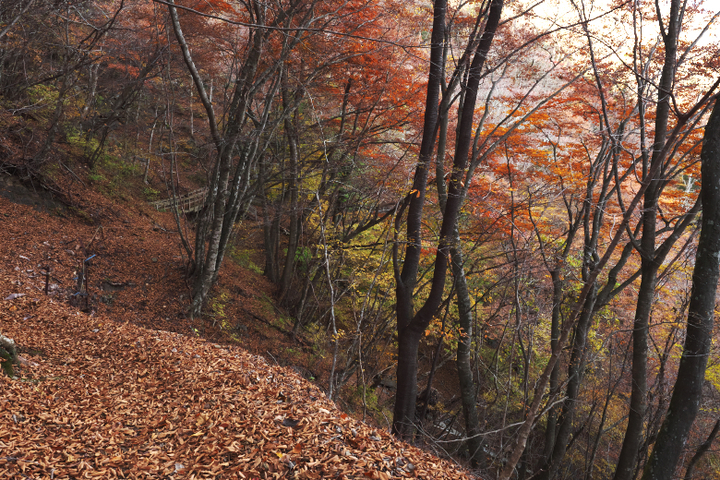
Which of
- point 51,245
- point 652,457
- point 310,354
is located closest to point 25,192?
point 51,245

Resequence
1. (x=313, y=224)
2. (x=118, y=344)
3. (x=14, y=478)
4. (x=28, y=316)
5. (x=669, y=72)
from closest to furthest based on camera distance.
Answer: (x=14, y=478) → (x=118, y=344) → (x=28, y=316) → (x=669, y=72) → (x=313, y=224)

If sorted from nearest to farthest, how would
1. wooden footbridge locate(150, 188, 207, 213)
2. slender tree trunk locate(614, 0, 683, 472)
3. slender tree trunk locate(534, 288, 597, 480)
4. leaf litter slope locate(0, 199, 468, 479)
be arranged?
1. leaf litter slope locate(0, 199, 468, 479)
2. slender tree trunk locate(614, 0, 683, 472)
3. slender tree trunk locate(534, 288, 597, 480)
4. wooden footbridge locate(150, 188, 207, 213)

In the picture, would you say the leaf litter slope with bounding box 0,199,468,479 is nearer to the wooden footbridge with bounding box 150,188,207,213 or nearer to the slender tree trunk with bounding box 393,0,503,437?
the slender tree trunk with bounding box 393,0,503,437

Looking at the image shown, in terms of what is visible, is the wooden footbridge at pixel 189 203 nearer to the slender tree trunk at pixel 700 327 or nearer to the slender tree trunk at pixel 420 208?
the slender tree trunk at pixel 420 208

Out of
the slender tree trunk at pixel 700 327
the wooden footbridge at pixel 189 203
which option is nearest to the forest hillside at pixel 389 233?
the slender tree trunk at pixel 700 327

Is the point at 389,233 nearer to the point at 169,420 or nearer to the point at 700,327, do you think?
the point at 700,327

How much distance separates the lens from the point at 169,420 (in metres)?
3.45

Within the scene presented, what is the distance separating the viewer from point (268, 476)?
280cm

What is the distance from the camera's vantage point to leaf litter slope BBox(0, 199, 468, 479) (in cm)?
287

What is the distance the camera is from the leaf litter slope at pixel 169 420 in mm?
2873

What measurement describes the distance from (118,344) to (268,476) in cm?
317

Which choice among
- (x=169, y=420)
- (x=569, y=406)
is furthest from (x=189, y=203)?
(x=569, y=406)

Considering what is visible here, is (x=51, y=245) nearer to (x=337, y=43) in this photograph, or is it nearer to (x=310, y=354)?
(x=310, y=354)

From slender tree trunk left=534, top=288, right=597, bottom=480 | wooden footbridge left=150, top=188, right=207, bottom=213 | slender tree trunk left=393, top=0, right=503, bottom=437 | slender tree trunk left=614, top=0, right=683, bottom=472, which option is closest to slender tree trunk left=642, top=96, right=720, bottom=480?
slender tree trunk left=614, top=0, right=683, bottom=472
